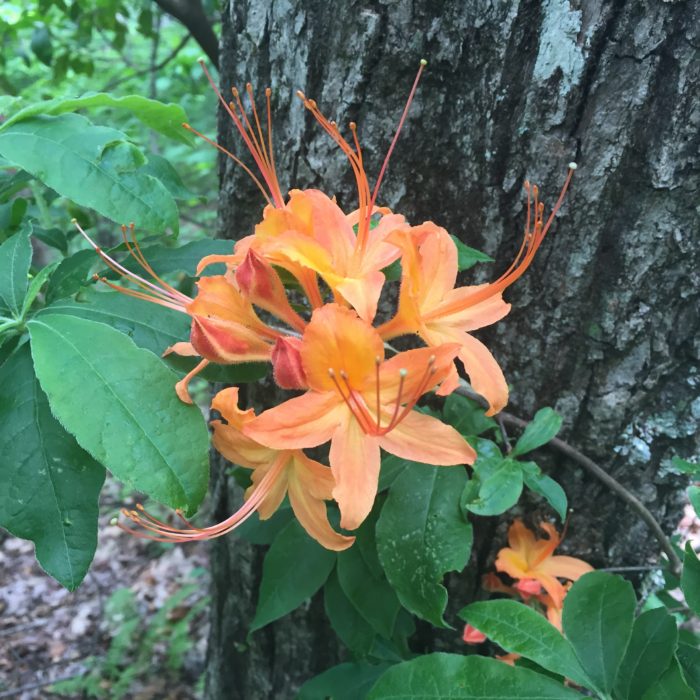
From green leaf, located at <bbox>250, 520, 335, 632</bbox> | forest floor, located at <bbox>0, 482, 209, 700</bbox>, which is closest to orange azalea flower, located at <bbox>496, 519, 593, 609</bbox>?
green leaf, located at <bbox>250, 520, 335, 632</bbox>

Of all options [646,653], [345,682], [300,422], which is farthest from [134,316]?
[646,653]

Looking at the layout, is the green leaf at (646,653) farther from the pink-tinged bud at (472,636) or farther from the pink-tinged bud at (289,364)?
the pink-tinged bud at (289,364)

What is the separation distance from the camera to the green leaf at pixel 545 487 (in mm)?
998

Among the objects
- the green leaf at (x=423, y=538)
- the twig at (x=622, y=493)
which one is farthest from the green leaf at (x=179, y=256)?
the twig at (x=622, y=493)

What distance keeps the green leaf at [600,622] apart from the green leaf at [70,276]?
3.10 feet

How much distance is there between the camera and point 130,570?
10.1 feet

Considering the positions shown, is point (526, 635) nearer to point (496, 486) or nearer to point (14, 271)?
point (496, 486)

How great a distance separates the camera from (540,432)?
3.44 feet

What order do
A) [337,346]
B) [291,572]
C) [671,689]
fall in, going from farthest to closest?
[291,572] < [671,689] < [337,346]

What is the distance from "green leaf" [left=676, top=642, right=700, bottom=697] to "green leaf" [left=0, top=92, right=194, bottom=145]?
1205 millimetres

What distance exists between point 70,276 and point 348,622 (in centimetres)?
82

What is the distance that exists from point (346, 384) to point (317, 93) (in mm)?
678

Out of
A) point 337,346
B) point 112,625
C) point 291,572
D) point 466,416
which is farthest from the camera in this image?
point 112,625

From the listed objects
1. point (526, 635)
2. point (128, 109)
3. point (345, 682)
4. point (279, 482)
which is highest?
point (128, 109)
